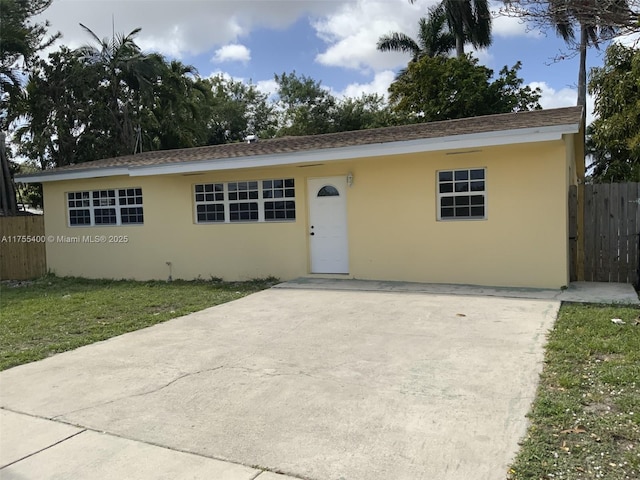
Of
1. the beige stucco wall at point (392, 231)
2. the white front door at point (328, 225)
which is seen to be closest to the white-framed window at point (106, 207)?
the beige stucco wall at point (392, 231)

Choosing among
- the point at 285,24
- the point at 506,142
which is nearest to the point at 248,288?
the point at 506,142

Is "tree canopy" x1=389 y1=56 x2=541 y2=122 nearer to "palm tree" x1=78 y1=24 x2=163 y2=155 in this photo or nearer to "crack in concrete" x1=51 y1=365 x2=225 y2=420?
"palm tree" x1=78 y1=24 x2=163 y2=155

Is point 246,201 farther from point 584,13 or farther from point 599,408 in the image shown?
point 599,408

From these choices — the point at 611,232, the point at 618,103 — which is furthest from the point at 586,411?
the point at 618,103

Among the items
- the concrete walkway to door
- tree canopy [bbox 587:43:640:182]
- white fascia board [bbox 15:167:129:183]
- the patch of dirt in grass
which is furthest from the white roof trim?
tree canopy [bbox 587:43:640:182]

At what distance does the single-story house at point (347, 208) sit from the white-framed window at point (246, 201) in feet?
0.09

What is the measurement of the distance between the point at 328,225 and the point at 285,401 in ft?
23.6

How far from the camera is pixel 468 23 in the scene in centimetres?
2553

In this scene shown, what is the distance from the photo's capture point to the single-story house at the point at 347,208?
908 centimetres

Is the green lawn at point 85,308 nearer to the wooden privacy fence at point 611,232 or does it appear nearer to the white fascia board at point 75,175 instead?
the white fascia board at point 75,175

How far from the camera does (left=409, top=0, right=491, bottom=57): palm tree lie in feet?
83.3

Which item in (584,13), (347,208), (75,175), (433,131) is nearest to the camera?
(584,13)

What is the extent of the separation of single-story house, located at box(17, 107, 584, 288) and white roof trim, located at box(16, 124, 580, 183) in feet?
0.08

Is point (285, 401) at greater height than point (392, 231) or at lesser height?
lesser
